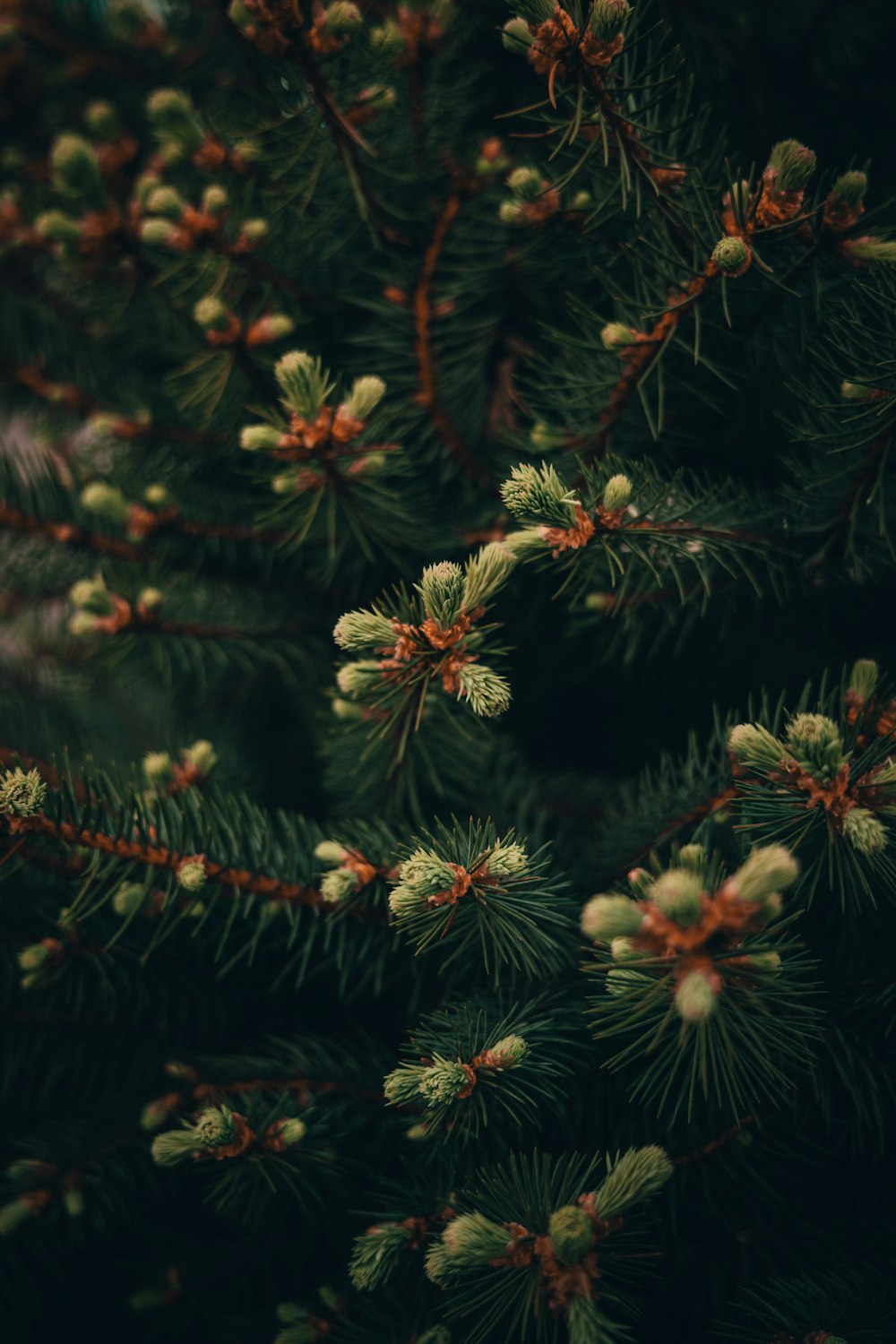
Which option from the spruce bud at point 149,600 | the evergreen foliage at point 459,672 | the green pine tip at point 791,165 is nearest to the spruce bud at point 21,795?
the evergreen foliage at point 459,672

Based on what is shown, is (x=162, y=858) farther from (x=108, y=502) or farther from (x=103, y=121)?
(x=103, y=121)

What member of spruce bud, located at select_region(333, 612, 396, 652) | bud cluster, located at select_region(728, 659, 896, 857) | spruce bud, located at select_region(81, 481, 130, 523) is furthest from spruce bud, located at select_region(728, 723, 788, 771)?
spruce bud, located at select_region(81, 481, 130, 523)

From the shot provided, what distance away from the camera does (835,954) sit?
583 mm

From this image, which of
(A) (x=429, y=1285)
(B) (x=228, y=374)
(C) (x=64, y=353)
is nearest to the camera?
(A) (x=429, y=1285)

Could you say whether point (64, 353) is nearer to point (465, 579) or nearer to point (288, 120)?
point (288, 120)

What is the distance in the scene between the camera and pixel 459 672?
1.72 ft

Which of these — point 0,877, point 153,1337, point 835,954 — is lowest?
point 153,1337

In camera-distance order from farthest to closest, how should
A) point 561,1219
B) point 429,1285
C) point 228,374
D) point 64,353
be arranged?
1. point 64,353
2. point 228,374
3. point 429,1285
4. point 561,1219

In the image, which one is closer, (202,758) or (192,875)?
(192,875)

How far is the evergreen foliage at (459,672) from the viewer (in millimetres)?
519

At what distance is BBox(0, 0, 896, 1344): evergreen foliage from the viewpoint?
A: 0.52m

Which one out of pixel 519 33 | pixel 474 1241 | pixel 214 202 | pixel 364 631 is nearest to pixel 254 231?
pixel 214 202

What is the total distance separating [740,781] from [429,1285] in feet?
1.43

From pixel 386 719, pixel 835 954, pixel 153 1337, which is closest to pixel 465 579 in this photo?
pixel 386 719
